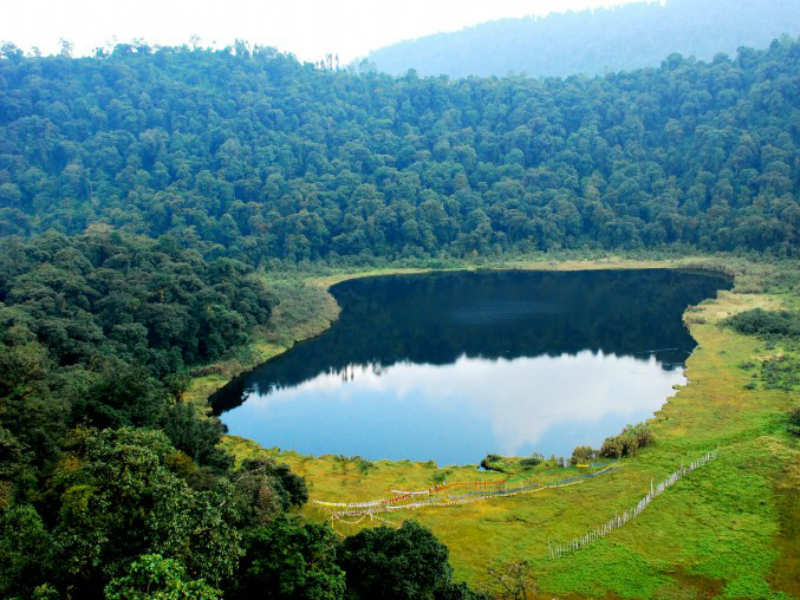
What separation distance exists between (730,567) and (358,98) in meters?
127

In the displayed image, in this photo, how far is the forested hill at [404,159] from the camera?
9769 centimetres

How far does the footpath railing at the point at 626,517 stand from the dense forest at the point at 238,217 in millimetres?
6995

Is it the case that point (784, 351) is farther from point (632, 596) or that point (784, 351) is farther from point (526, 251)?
point (526, 251)

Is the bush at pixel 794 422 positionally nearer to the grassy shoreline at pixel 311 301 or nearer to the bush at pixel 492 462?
the bush at pixel 492 462

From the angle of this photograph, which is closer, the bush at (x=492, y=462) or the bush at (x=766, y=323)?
the bush at (x=492, y=462)

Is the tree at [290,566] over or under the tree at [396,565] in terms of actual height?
over

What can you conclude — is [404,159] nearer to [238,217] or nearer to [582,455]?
[238,217]

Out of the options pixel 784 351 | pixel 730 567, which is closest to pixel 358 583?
pixel 730 567

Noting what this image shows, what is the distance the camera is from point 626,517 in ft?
81.0

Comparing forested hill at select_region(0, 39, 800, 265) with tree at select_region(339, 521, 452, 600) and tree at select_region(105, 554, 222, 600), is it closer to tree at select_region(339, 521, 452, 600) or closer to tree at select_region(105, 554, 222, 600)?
tree at select_region(339, 521, 452, 600)

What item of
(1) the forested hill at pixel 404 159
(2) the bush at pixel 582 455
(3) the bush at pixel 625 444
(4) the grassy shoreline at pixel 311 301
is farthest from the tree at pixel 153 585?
(1) the forested hill at pixel 404 159

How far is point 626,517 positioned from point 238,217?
85223 mm

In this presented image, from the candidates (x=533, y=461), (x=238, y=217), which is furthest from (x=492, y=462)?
(x=238, y=217)

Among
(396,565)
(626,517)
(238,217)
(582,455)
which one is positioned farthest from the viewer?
(238,217)
